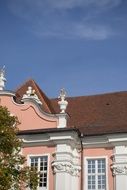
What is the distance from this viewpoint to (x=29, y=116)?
89.3 ft

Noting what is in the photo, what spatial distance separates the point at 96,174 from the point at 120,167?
157 cm

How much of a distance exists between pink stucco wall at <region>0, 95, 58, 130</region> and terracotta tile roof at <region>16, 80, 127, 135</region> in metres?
0.83

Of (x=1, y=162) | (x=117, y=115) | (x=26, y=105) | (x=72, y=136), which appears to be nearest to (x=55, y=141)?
(x=72, y=136)

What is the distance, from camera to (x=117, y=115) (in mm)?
28750

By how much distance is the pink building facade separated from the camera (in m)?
25.0

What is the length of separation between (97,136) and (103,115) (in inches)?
135

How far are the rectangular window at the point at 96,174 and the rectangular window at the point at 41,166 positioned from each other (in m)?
2.52

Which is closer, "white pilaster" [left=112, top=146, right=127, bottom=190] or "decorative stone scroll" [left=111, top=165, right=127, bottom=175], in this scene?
"white pilaster" [left=112, top=146, right=127, bottom=190]

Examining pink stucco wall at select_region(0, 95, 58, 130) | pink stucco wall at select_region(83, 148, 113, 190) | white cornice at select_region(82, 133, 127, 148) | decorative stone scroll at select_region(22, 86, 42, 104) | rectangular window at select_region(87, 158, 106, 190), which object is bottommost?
rectangular window at select_region(87, 158, 106, 190)

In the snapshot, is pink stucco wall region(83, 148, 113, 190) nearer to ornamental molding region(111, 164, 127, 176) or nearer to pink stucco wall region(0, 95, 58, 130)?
ornamental molding region(111, 164, 127, 176)

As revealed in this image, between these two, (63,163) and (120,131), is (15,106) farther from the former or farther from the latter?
(120,131)

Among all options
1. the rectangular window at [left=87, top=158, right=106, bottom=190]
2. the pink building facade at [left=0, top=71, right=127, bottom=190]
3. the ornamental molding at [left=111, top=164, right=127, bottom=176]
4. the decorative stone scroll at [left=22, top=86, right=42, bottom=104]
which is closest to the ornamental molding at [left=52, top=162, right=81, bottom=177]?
the pink building facade at [left=0, top=71, right=127, bottom=190]

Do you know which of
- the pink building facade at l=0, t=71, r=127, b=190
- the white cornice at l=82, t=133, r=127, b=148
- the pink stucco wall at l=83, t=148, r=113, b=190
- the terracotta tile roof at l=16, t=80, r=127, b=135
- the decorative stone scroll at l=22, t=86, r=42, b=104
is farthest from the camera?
the decorative stone scroll at l=22, t=86, r=42, b=104

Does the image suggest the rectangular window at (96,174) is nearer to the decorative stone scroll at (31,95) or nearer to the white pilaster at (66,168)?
the white pilaster at (66,168)
